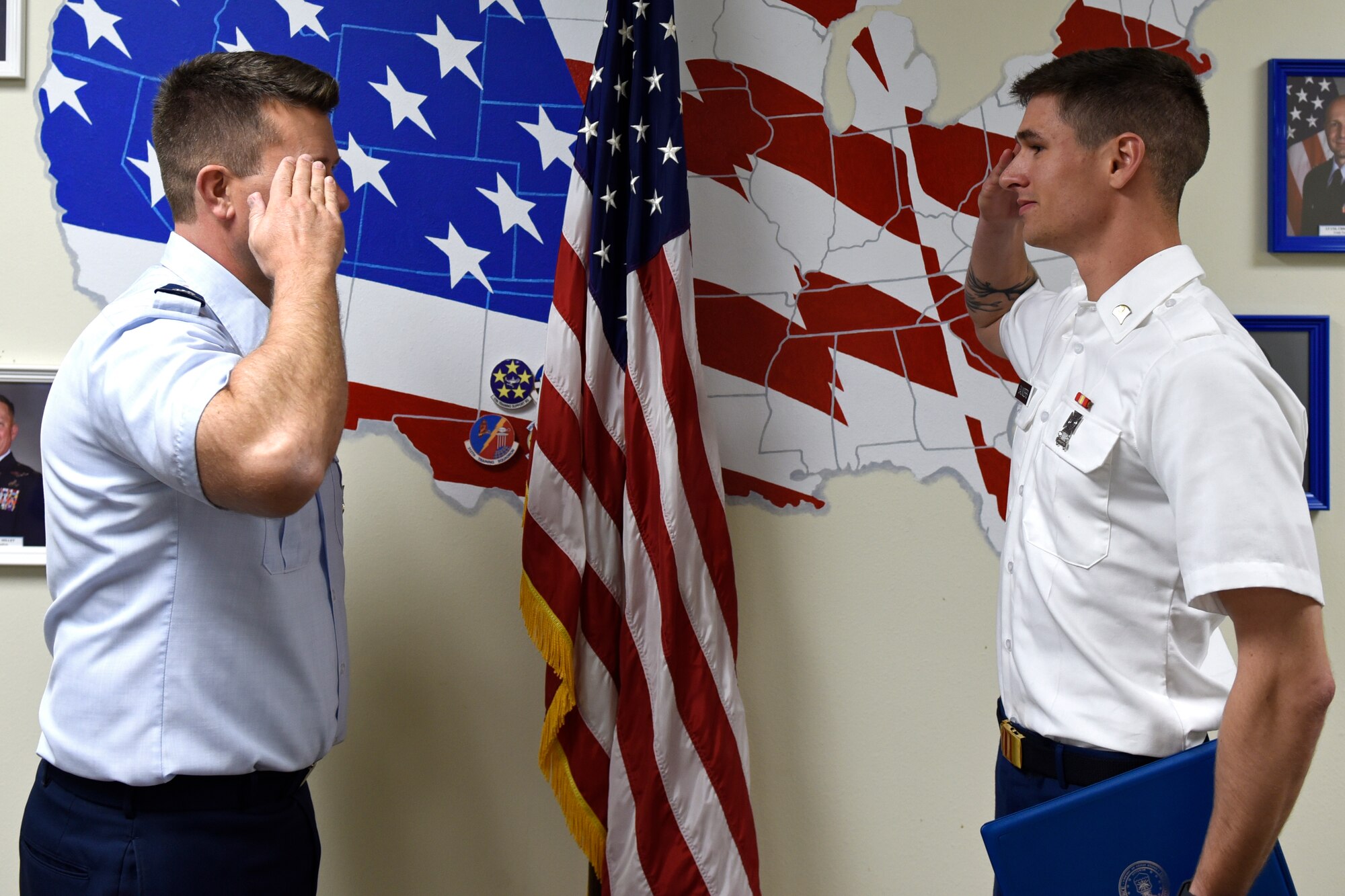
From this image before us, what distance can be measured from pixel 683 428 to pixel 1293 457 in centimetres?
94

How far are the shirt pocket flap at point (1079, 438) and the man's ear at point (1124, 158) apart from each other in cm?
32

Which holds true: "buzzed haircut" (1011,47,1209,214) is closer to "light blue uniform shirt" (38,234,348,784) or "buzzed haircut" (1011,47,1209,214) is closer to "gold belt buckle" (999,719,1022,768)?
"gold belt buckle" (999,719,1022,768)

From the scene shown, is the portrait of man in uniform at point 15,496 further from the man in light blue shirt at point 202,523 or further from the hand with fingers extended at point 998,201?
the hand with fingers extended at point 998,201

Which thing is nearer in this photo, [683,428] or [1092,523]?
[1092,523]

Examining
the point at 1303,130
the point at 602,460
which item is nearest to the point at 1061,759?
the point at 602,460

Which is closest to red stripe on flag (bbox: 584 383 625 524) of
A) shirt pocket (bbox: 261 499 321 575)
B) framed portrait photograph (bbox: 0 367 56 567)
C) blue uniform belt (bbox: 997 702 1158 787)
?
shirt pocket (bbox: 261 499 321 575)

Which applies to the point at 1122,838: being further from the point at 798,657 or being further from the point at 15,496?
the point at 15,496

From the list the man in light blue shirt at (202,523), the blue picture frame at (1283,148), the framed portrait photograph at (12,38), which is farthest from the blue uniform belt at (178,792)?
the blue picture frame at (1283,148)

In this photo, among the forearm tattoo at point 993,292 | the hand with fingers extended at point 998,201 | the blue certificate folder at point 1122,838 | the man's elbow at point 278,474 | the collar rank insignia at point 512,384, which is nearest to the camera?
the man's elbow at point 278,474

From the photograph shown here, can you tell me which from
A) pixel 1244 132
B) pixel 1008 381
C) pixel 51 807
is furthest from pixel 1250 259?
pixel 51 807

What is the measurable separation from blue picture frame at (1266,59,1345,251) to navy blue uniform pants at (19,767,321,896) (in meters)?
2.09

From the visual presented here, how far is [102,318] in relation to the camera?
1135 millimetres

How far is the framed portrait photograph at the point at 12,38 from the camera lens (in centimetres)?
179

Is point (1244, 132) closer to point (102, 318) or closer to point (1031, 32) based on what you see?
point (1031, 32)
